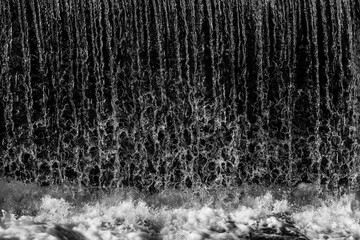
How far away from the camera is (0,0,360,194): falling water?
313 inches

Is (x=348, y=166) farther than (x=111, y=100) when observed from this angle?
Yes

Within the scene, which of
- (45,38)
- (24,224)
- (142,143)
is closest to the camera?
(24,224)

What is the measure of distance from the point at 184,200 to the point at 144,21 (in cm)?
214

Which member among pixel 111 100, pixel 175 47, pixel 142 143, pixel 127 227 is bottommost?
pixel 127 227

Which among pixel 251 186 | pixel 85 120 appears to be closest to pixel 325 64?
pixel 251 186

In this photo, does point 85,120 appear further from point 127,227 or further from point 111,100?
point 127,227

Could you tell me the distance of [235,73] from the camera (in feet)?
27.5

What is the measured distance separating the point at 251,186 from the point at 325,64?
1.72 m

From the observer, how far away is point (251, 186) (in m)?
8.62

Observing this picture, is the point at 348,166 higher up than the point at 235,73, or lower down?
lower down

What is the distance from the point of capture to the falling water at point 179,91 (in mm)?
7938

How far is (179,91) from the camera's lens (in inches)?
327

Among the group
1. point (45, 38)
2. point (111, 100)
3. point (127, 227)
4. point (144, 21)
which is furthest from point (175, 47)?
point (127, 227)

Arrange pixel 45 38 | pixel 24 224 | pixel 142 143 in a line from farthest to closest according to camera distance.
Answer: pixel 142 143, pixel 45 38, pixel 24 224
